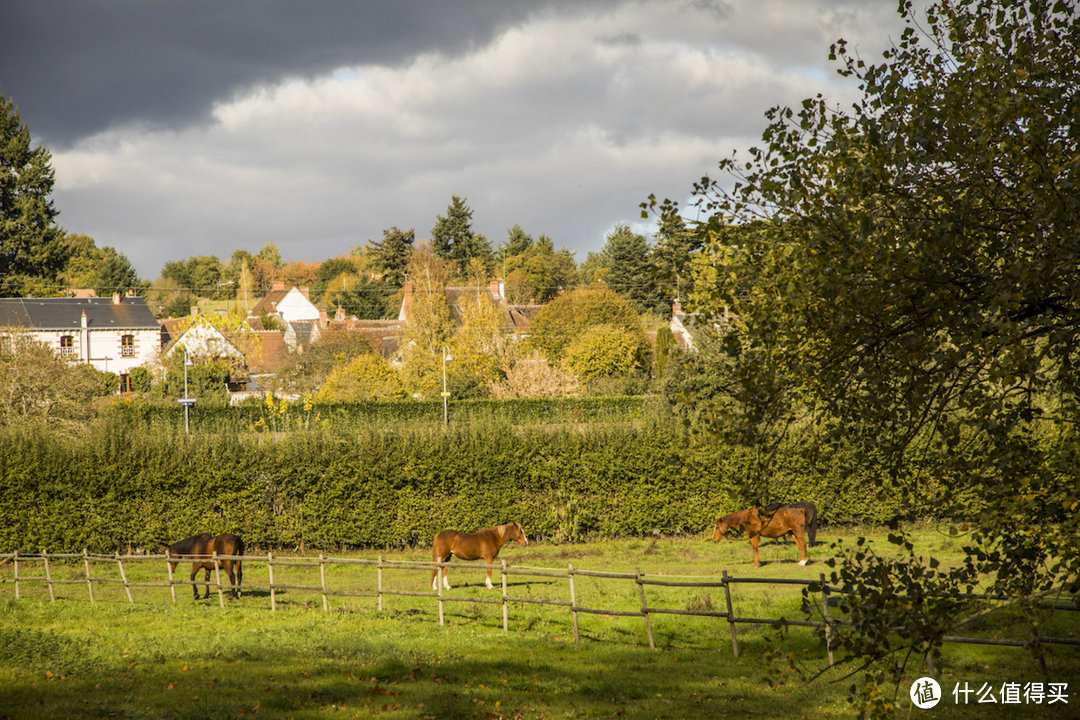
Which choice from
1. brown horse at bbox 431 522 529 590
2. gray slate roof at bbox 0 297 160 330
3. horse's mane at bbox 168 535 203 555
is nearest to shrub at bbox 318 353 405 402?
gray slate roof at bbox 0 297 160 330

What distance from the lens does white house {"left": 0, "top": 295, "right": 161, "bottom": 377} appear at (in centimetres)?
5997

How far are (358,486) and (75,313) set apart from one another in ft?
158

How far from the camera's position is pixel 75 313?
6228 centimetres

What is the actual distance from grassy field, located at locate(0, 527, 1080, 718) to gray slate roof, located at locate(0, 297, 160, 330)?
1874 inches

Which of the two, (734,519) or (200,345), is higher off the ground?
(200,345)

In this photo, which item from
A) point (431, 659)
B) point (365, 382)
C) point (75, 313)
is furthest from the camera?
point (75, 313)

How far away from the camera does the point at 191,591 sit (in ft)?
61.7

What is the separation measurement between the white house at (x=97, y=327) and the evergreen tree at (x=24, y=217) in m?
7.85

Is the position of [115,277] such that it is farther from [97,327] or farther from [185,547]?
[185,547]

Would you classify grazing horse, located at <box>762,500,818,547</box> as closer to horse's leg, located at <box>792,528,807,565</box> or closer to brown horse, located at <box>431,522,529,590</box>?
horse's leg, located at <box>792,528,807,565</box>

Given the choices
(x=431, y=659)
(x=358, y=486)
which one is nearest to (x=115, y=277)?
(x=358, y=486)

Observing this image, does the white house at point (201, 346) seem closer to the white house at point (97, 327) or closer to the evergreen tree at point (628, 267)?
the white house at point (97, 327)

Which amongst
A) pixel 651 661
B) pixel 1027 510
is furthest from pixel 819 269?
pixel 651 661

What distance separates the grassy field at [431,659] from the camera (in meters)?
9.10
